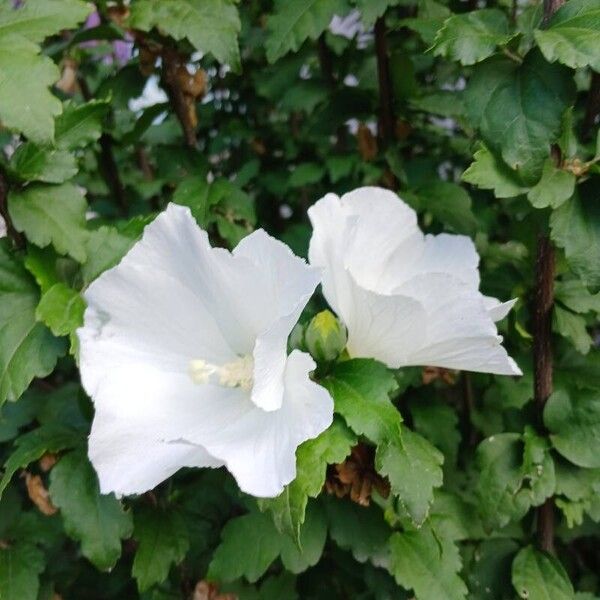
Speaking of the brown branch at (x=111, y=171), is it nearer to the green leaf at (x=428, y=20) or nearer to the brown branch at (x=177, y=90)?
the brown branch at (x=177, y=90)

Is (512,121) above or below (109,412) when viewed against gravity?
above

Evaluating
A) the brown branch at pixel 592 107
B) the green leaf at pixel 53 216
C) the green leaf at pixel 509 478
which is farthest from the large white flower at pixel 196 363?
the brown branch at pixel 592 107

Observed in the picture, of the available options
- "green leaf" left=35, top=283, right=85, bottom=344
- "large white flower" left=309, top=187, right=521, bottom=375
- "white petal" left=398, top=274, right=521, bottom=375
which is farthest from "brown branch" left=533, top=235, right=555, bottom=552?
"green leaf" left=35, top=283, right=85, bottom=344

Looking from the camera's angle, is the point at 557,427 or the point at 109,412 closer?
the point at 109,412

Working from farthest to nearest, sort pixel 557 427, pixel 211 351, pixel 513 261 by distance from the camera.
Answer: pixel 513 261, pixel 557 427, pixel 211 351

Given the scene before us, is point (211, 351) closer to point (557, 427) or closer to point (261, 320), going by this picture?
point (261, 320)

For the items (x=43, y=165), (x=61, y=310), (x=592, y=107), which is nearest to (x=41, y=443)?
(x=61, y=310)

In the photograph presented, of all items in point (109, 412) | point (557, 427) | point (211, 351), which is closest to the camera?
point (109, 412)

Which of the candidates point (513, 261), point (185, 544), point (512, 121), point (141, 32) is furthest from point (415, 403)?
point (141, 32)

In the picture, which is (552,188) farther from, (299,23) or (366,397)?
(299,23)
